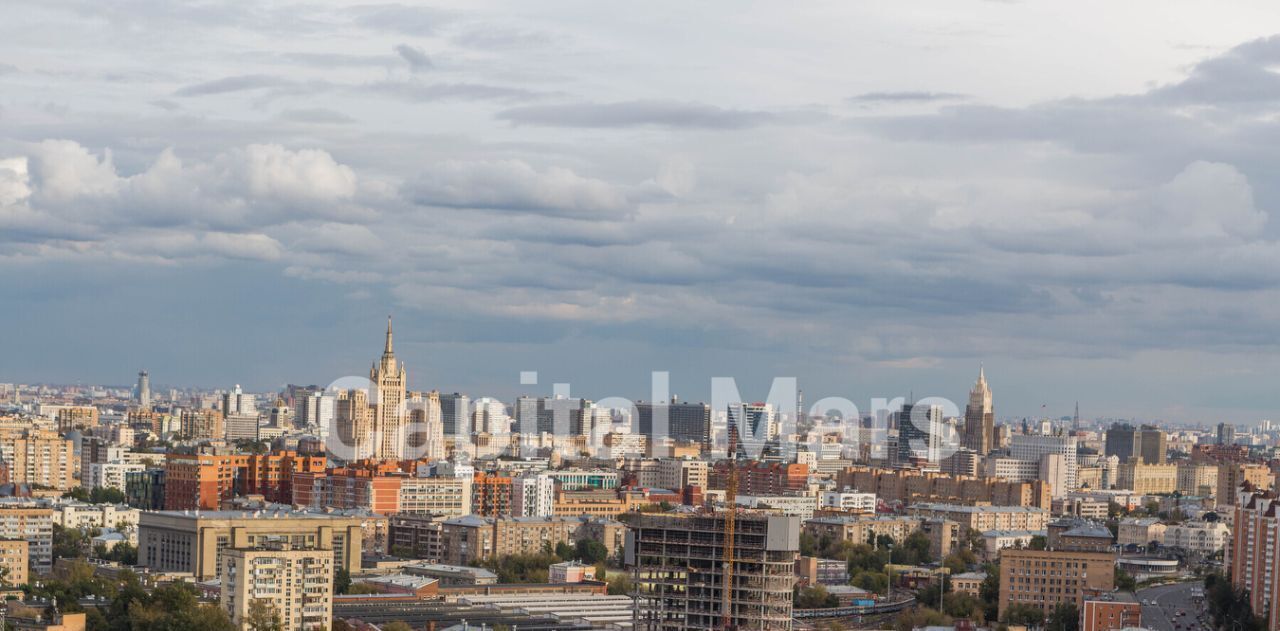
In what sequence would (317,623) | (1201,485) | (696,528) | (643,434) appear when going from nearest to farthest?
(696,528)
(317,623)
(1201,485)
(643,434)

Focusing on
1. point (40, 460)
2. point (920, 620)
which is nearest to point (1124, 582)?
point (920, 620)

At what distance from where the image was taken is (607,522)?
58.0 metres

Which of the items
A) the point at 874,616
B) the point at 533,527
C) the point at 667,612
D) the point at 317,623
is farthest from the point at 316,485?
the point at 667,612

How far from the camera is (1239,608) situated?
→ 43.2 m

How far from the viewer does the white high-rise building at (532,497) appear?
63.3 meters

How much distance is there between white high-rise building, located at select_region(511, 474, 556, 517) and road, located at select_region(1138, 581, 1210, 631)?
60.6 feet

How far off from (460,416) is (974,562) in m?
49.6

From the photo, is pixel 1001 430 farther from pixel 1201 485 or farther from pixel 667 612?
pixel 667 612

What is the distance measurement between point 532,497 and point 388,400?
16.8 m

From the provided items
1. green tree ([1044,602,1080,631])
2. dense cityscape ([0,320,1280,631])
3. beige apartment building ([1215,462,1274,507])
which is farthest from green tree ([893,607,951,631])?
beige apartment building ([1215,462,1274,507])

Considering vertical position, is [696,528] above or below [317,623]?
above

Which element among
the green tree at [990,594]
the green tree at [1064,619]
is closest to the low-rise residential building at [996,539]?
the green tree at [990,594]

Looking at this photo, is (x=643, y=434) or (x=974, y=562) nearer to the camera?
(x=974, y=562)

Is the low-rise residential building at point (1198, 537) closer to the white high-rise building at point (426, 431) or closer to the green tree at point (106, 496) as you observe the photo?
the white high-rise building at point (426, 431)
